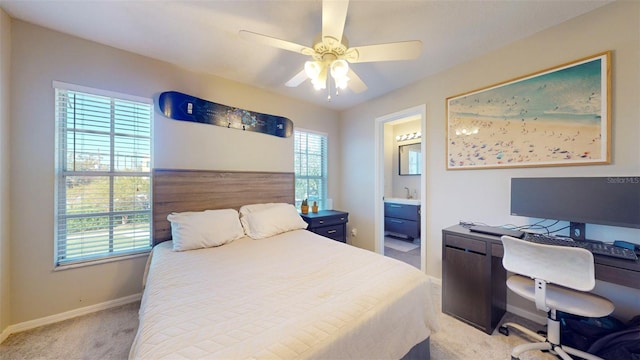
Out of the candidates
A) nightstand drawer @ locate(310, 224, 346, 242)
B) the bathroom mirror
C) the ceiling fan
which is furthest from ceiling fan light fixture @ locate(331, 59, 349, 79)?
the bathroom mirror

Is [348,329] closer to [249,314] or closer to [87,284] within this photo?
[249,314]

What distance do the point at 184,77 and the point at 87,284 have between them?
7.66 feet

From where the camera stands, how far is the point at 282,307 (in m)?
1.11

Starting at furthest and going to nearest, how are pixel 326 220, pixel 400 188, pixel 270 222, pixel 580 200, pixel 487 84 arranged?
1. pixel 400 188
2. pixel 326 220
3. pixel 270 222
4. pixel 487 84
5. pixel 580 200

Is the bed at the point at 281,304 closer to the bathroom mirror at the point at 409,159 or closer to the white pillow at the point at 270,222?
the white pillow at the point at 270,222

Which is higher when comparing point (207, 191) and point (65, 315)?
point (207, 191)

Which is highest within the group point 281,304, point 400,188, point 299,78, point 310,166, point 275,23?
point 275,23

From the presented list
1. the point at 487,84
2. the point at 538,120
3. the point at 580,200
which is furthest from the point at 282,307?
the point at 487,84

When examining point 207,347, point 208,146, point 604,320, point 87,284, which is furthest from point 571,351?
point 87,284

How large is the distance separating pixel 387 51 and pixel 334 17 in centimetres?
48

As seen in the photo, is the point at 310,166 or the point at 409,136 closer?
the point at 310,166

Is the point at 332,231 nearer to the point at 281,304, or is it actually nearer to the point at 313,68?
the point at 281,304

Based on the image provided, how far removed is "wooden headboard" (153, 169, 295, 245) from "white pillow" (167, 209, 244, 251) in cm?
21

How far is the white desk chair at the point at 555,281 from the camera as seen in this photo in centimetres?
133
